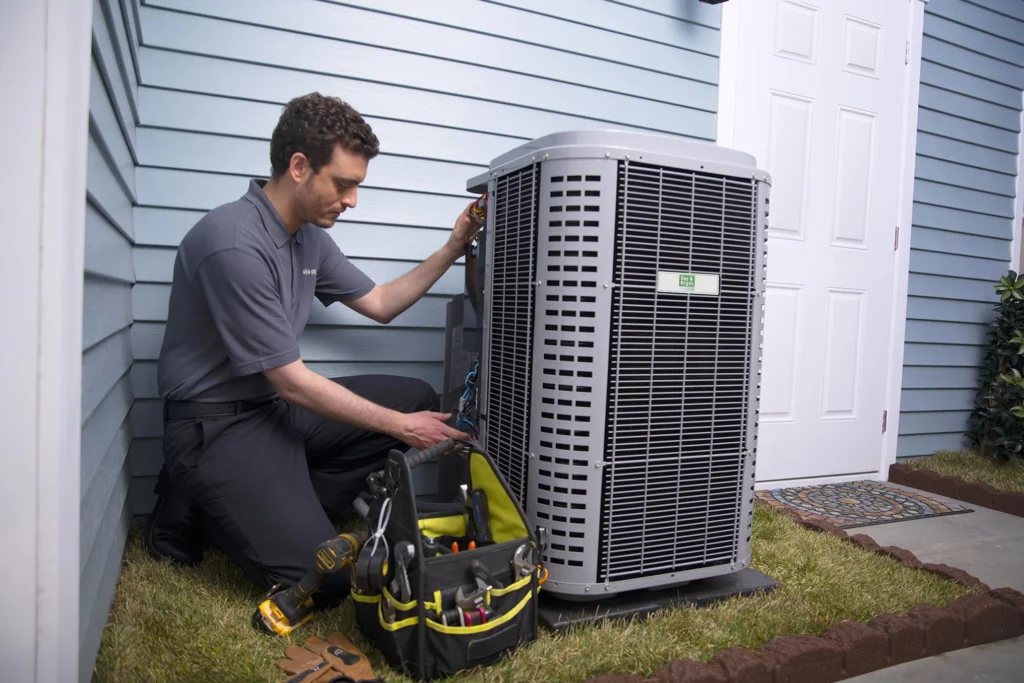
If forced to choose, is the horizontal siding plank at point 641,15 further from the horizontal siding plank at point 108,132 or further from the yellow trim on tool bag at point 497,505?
the yellow trim on tool bag at point 497,505

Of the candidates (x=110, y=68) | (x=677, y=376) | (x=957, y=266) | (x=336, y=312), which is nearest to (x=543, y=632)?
(x=677, y=376)

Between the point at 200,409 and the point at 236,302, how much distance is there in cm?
34

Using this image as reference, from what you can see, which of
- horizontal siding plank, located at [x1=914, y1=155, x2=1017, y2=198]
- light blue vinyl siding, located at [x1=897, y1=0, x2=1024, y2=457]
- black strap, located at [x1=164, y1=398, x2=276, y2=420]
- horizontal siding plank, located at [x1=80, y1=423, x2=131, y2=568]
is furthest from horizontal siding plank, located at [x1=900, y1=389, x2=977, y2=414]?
horizontal siding plank, located at [x1=80, y1=423, x2=131, y2=568]

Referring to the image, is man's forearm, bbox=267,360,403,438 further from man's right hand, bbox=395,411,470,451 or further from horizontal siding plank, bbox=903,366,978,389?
horizontal siding plank, bbox=903,366,978,389

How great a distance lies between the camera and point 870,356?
351cm

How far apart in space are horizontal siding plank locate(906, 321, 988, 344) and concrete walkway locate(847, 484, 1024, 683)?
899 mm

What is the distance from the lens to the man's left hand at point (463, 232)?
2219 millimetres

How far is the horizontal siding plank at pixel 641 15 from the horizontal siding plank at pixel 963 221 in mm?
1643

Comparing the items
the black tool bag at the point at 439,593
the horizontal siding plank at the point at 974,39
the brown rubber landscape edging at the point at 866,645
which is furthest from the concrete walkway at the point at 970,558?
the horizontal siding plank at the point at 974,39

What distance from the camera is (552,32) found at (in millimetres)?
2771

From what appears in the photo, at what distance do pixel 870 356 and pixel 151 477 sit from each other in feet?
10.9

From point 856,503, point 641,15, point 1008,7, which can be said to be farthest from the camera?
point 1008,7

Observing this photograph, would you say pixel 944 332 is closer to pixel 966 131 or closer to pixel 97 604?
pixel 966 131

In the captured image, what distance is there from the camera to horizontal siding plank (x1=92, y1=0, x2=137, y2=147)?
1.36 meters
